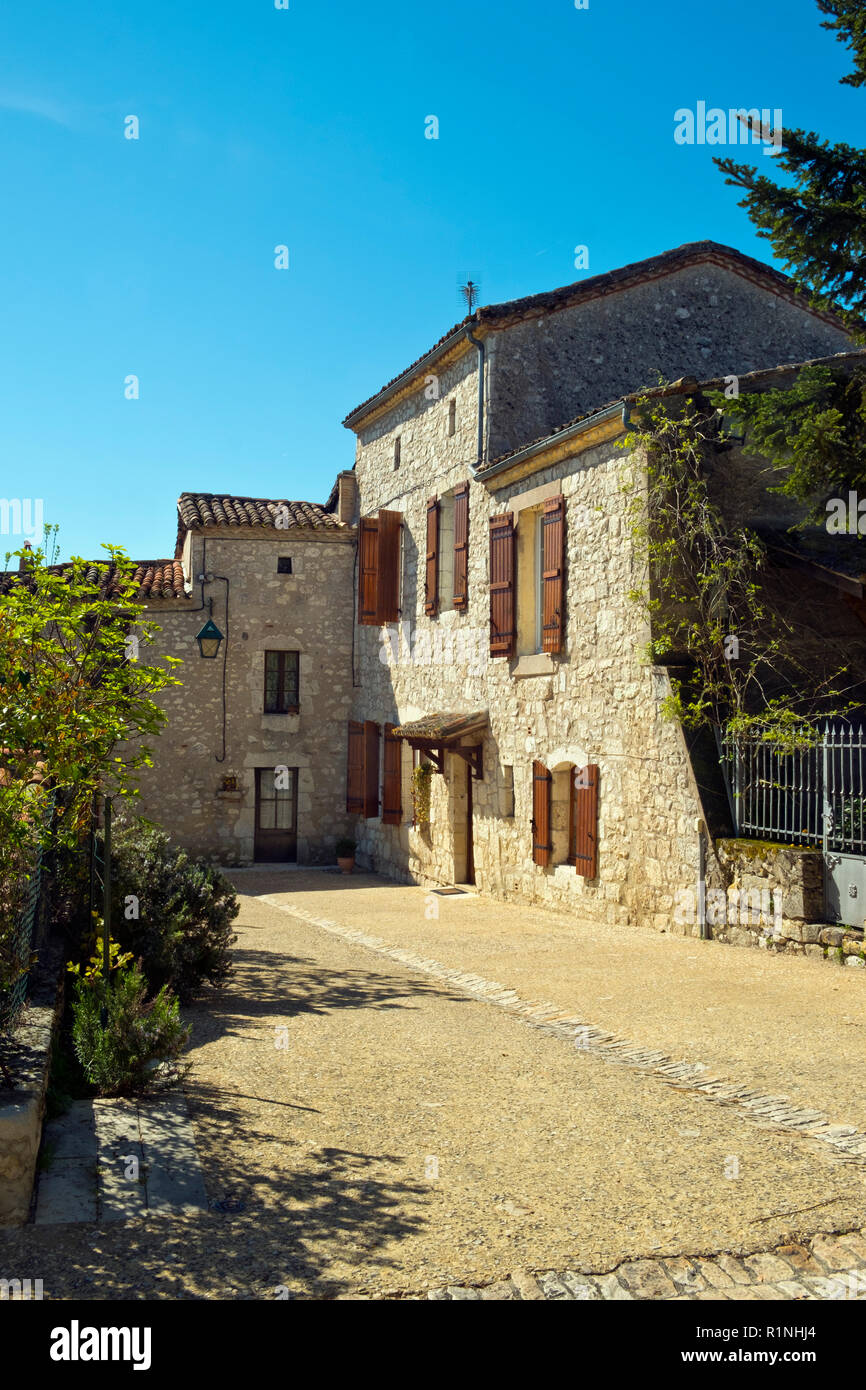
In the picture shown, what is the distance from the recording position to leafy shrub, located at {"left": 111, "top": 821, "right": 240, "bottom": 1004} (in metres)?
6.52

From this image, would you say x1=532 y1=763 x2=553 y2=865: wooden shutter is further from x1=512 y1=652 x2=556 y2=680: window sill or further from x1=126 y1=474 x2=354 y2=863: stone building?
x1=126 y1=474 x2=354 y2=863: stone building

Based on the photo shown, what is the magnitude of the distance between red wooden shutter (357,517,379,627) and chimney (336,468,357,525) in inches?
54.4

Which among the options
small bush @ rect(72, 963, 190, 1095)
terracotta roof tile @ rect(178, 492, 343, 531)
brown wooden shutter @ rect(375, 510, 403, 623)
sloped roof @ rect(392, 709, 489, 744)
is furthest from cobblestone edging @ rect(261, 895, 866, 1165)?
terracotta roof tile @ rect(178, 492, 343, 531)

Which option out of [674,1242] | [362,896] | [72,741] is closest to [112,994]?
[72,741]

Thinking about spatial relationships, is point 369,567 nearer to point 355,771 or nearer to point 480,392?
point 355,771

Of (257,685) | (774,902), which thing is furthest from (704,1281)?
(257,685)

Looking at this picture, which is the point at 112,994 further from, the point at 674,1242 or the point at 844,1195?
the point at 844,1195

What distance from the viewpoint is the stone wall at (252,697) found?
17.6m

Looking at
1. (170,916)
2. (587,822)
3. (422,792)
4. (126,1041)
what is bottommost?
(126,1041)

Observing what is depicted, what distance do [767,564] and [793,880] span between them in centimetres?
341

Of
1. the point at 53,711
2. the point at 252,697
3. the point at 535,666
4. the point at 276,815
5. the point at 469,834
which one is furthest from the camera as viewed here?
the point at 276,815

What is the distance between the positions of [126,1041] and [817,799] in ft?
18.4

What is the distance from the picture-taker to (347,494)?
1875 cm
